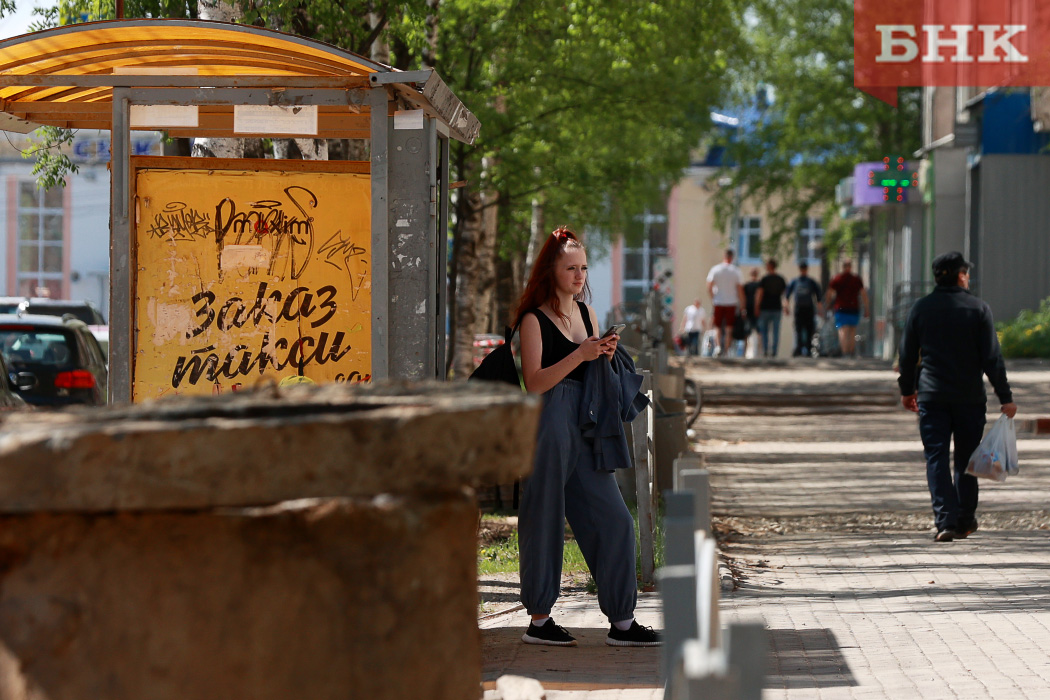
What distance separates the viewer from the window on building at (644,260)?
5941 centimetres

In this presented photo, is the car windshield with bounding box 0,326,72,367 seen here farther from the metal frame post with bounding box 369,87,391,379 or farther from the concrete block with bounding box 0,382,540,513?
the concrete block with bounding box 0,382,540,513

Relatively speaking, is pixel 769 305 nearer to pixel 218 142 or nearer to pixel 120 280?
pixel 218 142

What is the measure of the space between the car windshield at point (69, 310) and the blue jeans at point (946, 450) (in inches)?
610

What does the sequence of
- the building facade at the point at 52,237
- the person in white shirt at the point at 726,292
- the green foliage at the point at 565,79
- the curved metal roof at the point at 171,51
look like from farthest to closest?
the building facade at the point at 52,237 → the person in white shirt at the point at 726,292 → the green foliage at the point at 565,79 → the curved metal roof at the point at 171,51

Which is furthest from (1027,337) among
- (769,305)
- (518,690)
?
(518,690)

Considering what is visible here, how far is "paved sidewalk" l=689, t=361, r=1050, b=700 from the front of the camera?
220 inches

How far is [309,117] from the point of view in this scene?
673cm

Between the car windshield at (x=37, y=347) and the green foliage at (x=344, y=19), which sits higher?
the green foliage at (x=344, y=19)

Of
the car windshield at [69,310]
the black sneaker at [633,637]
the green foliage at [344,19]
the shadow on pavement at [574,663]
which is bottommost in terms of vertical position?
the shadow on pavement at [574,663]

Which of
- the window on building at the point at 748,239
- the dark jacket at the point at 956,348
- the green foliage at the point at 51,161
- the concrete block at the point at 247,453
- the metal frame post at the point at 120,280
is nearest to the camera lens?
the concrete block at the point at 247,453

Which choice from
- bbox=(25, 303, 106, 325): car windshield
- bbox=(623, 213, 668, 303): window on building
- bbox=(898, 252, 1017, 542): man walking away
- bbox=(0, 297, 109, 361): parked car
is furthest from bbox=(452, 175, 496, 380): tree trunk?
bbox=(623, 213, 668, 303): window on building

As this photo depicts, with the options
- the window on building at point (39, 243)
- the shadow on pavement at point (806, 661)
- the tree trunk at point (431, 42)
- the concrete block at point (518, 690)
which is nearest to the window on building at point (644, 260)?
the window on building at point (39, 243)

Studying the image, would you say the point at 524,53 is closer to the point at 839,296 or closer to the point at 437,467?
the point at 839,296

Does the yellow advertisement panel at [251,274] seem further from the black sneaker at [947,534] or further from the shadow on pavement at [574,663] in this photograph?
the black sneaker at [947,534]
